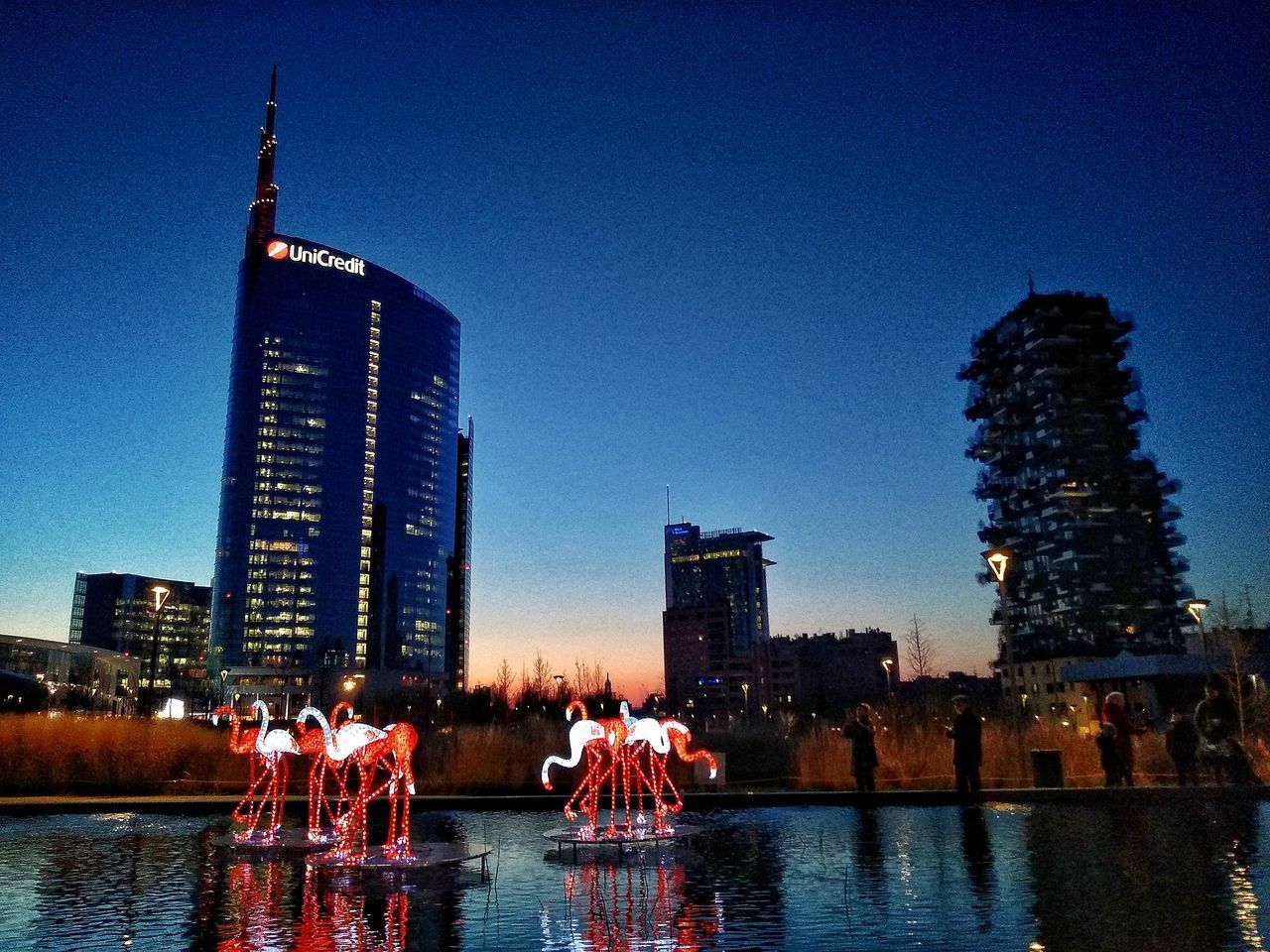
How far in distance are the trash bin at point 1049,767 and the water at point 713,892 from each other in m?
3.75

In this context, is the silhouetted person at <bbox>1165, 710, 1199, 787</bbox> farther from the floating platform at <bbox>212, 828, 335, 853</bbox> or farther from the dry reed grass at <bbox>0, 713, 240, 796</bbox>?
the dry reed grass at <bbox>0, 713, 240, 796</bbox>

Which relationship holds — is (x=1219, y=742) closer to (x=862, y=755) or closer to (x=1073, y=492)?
(x=862, y=755)

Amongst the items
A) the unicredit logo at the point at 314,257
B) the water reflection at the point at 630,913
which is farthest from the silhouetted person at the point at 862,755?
the unicredit logo at the point at 314,257

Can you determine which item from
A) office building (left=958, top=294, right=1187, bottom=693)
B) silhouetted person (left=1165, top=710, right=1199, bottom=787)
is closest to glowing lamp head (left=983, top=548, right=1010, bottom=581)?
silhouetted person (left=1165, top=710, right=1199, bottom=787)

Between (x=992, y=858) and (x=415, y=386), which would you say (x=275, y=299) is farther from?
(x=992, y=858)

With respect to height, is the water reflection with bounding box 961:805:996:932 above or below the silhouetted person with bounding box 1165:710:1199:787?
below

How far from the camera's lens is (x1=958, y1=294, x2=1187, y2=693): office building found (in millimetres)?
97000

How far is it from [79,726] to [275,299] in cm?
14348

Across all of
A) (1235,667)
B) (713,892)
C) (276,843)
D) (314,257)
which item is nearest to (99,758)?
(276,843)

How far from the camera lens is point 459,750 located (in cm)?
2267

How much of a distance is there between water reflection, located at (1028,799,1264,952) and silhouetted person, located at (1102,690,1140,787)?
3050 mm

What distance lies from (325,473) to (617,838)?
15116cm

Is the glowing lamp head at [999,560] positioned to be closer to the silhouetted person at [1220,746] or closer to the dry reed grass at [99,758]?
the silhouetted person at [1220,746]

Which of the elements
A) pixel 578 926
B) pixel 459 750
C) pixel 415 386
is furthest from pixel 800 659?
pixel 578 926
